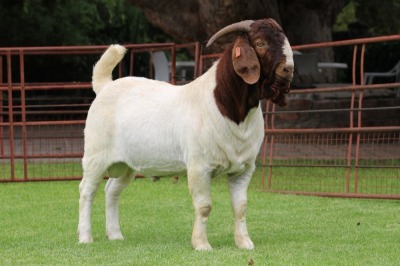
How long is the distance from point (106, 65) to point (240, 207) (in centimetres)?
228

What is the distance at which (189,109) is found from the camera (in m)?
8.55

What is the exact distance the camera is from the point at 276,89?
794 centimetres

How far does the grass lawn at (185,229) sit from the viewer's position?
25.9ft

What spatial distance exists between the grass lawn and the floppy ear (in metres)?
1.53

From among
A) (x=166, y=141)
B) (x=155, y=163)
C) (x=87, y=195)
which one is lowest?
(x=87, y=195)

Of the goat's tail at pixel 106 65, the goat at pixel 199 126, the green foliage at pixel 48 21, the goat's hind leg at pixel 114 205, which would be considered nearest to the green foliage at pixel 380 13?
the green foliage at pixel 48 21

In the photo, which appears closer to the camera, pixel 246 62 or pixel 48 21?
pixel 246 62

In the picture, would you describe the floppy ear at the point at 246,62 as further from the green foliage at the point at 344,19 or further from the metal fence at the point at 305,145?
the green foliage at the point at 344,19

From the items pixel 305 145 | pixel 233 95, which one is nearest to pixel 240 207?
pixel 233 95

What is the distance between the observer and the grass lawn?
7.89 meters

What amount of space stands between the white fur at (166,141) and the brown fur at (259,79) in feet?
0.30

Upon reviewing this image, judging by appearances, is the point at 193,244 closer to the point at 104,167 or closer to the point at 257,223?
the point at 104,167

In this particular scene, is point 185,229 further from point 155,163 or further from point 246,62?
point 246,62

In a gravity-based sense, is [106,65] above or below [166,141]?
above
